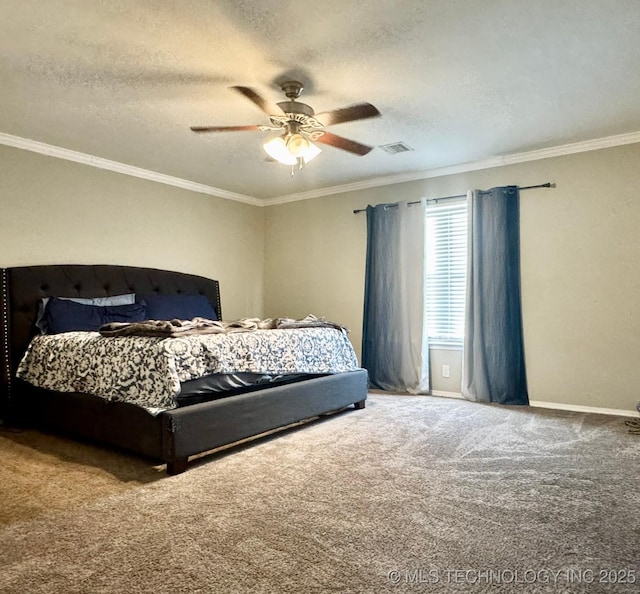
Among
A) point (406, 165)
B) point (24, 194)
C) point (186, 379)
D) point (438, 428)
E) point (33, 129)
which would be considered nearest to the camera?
point (186, 379)

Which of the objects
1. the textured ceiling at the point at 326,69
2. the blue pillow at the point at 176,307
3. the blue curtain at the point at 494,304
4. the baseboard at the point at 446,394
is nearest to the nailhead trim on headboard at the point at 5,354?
the blue pillow at the point at 176,307

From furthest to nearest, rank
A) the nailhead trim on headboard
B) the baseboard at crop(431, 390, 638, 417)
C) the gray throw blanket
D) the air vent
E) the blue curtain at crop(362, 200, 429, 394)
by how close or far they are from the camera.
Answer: the blue curtain at crop(362, 200, 429, 394), the air vent, the baseboard at crop(431, 390, 638, 417), the nailhead trim on headboard, the gray throw blanket

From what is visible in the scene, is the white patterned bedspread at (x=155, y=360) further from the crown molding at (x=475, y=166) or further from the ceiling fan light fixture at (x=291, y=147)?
the crown molding at (x=475, y=166)

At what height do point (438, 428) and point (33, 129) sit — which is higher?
point (33, 129)

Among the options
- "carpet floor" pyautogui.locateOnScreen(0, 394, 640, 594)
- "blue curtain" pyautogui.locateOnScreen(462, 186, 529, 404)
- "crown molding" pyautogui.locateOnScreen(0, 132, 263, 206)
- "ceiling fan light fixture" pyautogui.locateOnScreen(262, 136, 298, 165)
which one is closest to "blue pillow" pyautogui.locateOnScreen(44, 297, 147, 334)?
"carpet floor" pyautogui.locateOnScreen(0, 394, 640, 594)

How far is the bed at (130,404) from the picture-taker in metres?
2.57

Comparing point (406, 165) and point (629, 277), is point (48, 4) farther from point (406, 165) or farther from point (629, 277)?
point (629, 277)

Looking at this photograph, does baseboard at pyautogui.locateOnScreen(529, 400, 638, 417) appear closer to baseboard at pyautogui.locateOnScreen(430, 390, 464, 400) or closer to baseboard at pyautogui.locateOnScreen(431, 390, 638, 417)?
baseboard at pyautogui.locateOnScreen(431, 390, 638, 417)

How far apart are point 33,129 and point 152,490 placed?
9.88ft

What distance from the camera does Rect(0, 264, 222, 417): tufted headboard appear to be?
3627 millimetres

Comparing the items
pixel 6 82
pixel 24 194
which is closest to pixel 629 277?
pixel 6 82

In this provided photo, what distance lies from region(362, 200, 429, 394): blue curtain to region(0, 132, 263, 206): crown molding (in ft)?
5.86

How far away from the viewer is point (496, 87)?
301cm

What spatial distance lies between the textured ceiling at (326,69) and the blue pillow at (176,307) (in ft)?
4.47
